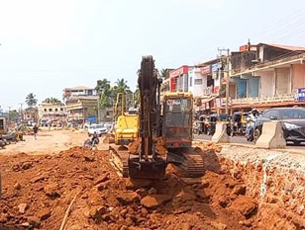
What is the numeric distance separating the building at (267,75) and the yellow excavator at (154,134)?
24384mm

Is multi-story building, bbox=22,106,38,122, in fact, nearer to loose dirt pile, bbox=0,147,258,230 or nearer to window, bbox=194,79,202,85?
window, bbox=194,79,202,85

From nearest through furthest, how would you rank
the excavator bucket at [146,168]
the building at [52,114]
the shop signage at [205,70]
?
the excavator bucket at [146,168], the shop signage at [205,70], the building at [52,114]

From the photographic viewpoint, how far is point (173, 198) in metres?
11.4

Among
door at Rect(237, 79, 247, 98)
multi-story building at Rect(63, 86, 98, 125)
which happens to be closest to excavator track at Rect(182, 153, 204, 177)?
door at Rect(237, 79, 247, 98)

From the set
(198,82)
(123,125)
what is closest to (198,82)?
(198,82)

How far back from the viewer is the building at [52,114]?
406 ft

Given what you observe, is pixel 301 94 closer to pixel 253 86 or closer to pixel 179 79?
pixel 253 86

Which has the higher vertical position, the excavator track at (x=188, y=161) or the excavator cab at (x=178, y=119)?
the excavator cab at (x=178, y=119)

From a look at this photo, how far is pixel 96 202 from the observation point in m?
10.8

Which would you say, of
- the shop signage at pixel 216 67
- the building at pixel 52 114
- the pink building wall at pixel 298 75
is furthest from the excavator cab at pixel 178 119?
the building at pixel 52 114

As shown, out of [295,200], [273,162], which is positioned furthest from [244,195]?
[295,200]

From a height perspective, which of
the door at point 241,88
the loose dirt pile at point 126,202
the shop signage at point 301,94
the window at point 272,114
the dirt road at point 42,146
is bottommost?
the dirt road at point 42,146

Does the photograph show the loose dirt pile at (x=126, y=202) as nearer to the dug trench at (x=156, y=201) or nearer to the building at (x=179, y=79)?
the dug trench at (x=156, y=201)

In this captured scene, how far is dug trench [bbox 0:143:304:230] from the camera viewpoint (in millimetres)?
10031
